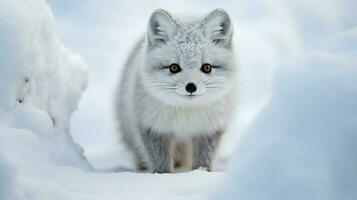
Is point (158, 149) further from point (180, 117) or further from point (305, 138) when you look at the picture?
point (305, 138)

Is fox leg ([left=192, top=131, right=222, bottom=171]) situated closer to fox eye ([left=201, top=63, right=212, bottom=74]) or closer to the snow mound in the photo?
fox eye ([left=201, top=63, right=212, bottom=74])

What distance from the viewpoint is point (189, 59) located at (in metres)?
4.06

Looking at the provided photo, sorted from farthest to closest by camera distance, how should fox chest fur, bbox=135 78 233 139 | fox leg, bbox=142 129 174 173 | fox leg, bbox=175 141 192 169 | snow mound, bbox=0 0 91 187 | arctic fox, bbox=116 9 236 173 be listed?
fox leg, bbox=175 141 192 169, fox leg, bbox=142 129 174 173, fox chest fur, bbox=135 78 233 139, arctic fox, bbox=116 9 236 173, snow mound, bbox=0 0 91 187

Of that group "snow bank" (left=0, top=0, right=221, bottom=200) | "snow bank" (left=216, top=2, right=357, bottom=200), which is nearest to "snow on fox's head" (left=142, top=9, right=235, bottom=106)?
"snow bank" (left=0, top=0, right=221, bottom=200)

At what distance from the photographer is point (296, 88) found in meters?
2.46

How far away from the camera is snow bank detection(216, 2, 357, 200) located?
2.29 m

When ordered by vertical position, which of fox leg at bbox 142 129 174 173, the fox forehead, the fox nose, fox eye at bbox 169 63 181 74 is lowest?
fox leg at bbox 142 129 174 173

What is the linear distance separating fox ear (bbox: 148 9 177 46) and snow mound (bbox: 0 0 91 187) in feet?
2.29

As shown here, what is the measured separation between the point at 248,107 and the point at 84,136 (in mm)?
1821

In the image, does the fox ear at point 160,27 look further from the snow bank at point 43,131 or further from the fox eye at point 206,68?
the snow bank at point 43,131

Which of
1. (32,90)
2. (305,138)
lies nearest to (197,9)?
(32,90)

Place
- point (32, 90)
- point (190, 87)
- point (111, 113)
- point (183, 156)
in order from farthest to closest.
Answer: point (111, 113)
point (183, 156)
point (32, 90)
point (190, 87)

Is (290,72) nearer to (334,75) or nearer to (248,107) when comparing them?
(334,75)

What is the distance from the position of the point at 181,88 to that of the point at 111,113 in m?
1.72
